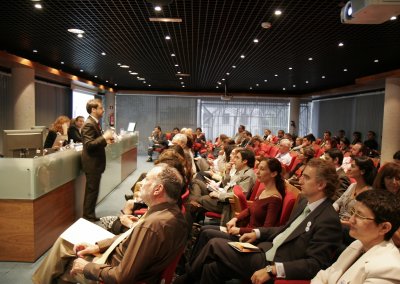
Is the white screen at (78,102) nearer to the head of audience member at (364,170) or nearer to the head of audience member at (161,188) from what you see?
the head of audience member at (364,170)

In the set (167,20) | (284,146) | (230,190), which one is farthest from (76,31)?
(284,146)

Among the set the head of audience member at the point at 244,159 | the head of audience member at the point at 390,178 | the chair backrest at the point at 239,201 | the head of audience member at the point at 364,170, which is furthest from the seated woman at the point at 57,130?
the head of audience member at the point at 390,178

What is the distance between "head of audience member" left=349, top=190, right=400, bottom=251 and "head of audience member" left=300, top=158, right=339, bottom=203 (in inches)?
25.6

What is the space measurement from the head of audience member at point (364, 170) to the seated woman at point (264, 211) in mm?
728

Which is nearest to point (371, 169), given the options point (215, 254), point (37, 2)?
point (215, 254)

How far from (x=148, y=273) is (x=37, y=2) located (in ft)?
13.9

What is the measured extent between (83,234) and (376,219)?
1994 millimetres

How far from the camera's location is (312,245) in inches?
89.0

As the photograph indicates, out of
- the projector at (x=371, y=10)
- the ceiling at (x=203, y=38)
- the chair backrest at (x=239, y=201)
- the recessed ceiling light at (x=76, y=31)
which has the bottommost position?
the chair backrest at (x=239, y=201)

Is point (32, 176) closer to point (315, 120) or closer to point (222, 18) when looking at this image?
point (222, 18)

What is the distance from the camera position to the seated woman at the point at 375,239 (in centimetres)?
162

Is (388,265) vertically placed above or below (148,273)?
above

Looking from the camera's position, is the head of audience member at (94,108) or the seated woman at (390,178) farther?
the head of audience member at (94,108)

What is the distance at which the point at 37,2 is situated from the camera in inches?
189
